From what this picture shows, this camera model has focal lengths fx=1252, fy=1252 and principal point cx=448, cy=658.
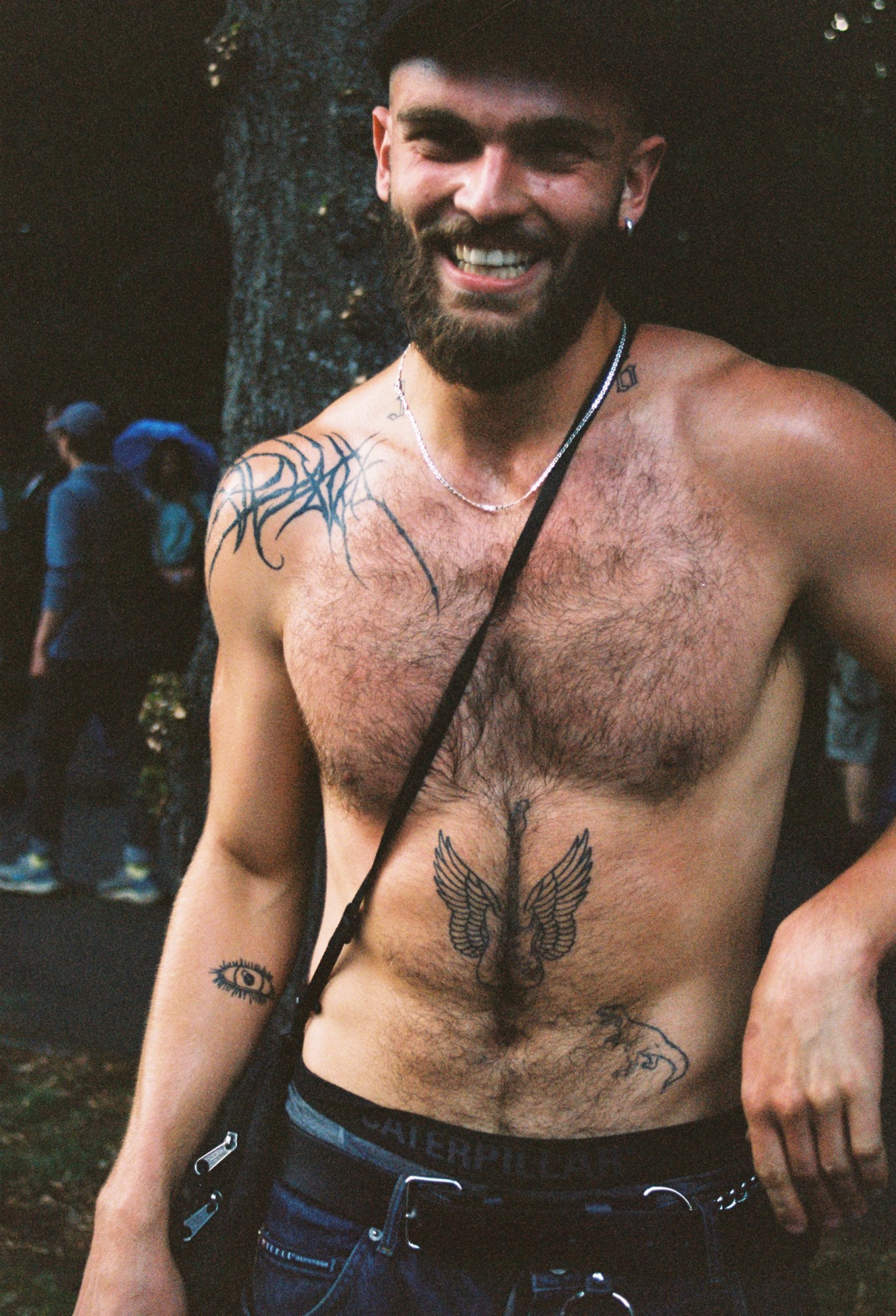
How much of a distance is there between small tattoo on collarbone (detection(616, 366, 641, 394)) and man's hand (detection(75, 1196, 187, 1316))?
1.46 meters


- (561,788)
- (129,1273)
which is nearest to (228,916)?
(129,1273)

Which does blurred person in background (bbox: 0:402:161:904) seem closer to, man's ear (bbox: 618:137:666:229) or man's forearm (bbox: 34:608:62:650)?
man's forearm (bbox: 34:608:62:650)

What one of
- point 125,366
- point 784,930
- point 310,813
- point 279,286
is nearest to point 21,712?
point 125,366

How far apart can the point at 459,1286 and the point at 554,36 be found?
5.79ft

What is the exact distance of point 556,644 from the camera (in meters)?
1.80

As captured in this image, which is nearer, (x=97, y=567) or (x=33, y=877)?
(x=97, y=567)

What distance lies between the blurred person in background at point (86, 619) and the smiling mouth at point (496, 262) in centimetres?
449

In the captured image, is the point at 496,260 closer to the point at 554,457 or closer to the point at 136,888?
the point at 554,457

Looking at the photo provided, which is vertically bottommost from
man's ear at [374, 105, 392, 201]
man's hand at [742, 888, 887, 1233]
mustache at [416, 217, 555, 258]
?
man's hand at [742, 888, 887, 1233]

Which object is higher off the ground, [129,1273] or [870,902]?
[870,902]

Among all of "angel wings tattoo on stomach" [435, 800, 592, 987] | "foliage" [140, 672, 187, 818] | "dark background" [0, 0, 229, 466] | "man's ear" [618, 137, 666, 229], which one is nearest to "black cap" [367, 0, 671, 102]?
"man's ear" [618, 137, 666, 229]

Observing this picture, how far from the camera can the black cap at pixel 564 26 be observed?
1.78 metres

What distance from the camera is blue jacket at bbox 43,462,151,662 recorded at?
6.05 meters

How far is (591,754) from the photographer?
1.75 m
